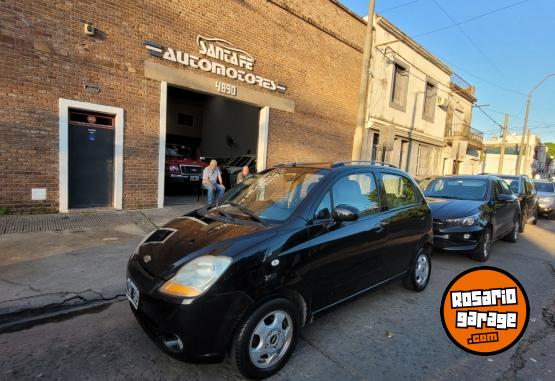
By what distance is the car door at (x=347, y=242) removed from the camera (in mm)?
3023

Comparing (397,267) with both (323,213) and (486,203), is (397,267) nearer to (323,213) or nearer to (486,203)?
(323,213)

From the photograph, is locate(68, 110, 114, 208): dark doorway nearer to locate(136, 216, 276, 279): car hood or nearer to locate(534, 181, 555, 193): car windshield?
locate(136, 216, 276, 279): car hood

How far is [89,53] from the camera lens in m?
7.52

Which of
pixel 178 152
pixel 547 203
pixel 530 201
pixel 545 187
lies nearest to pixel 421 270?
pixel 530 201

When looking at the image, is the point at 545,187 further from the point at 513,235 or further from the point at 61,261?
the point at 61,261

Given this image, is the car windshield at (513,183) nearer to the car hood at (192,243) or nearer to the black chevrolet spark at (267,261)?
the black chevrolet spark at (267,261)

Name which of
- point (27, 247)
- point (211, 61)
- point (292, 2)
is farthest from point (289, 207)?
point (292, 2)

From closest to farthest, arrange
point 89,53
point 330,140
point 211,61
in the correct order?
point 89,53 < point 211,61 < point 330,140

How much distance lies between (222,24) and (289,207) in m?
8.40

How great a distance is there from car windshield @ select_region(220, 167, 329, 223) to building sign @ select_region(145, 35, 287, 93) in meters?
6.17

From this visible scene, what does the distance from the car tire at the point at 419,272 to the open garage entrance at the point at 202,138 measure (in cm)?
767

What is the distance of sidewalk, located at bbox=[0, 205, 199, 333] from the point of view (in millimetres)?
3664

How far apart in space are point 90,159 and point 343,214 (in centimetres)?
721

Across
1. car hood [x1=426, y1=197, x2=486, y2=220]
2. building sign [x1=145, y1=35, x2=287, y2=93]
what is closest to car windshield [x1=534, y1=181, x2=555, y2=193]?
car hood [x1=426, y1=197, x2=486, y2=220]
